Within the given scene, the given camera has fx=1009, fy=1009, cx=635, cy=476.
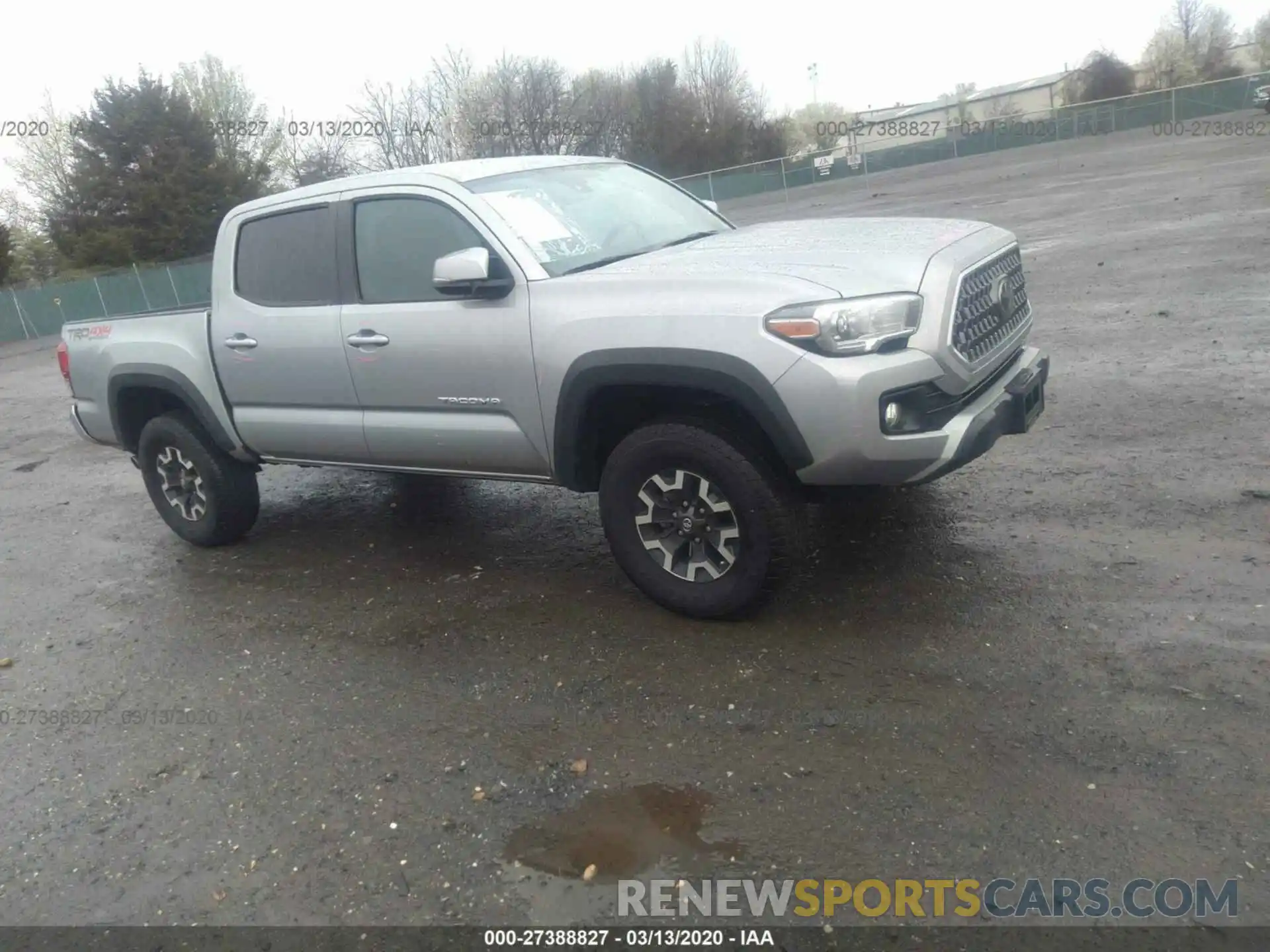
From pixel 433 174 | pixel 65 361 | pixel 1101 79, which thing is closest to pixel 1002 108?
pixel 1101 79

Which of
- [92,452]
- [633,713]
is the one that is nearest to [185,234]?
[92,452]

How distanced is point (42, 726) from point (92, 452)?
6386 mm

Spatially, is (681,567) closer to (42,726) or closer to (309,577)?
(309,577)

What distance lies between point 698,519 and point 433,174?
2194 millimetres

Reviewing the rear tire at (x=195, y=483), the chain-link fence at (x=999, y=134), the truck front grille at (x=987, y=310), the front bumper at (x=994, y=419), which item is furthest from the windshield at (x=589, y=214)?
the chain-link fence at (x=999, y=134)

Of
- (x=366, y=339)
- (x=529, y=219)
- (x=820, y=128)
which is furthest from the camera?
(x=820, y=128)

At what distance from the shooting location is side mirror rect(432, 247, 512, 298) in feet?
13.8

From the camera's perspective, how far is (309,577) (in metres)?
5.66

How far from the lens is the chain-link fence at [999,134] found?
35469mm

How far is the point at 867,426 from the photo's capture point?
3.62 m

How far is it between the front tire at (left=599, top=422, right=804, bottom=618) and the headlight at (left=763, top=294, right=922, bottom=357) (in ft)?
1.81

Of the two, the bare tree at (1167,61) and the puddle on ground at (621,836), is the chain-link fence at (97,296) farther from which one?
the bare tree at (1167,61)

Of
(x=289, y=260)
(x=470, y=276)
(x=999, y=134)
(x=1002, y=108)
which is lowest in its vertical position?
(x=470, y=276)

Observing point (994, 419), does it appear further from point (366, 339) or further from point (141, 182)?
point (141, 182)
